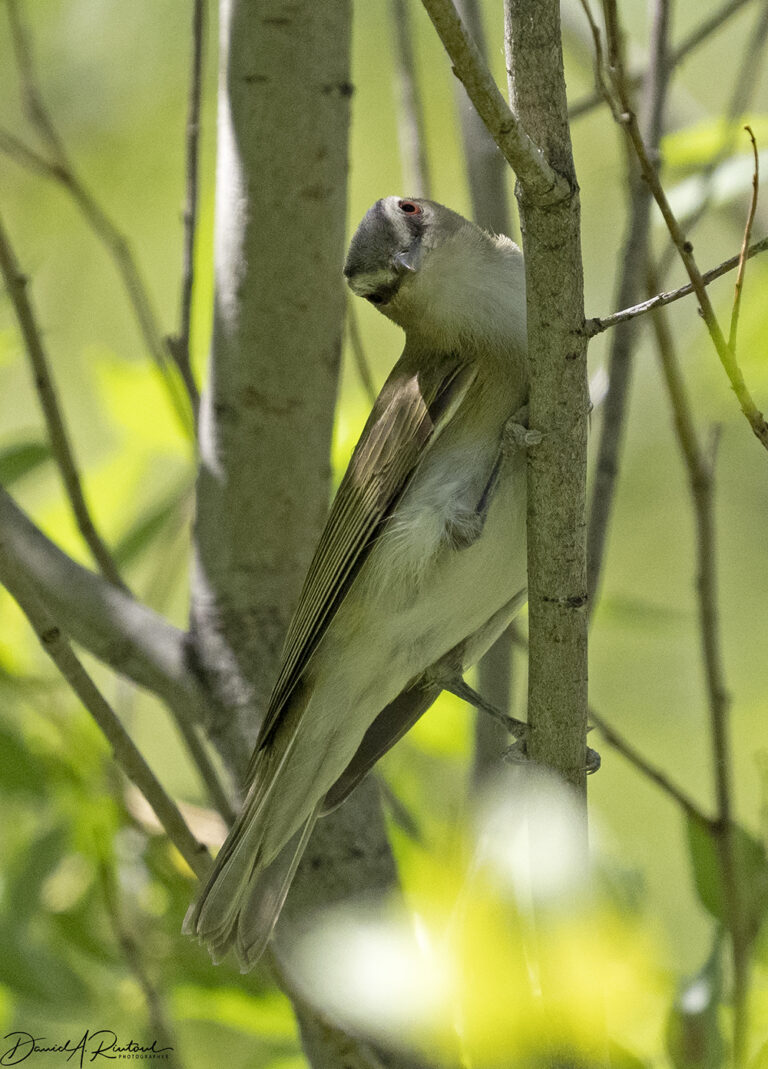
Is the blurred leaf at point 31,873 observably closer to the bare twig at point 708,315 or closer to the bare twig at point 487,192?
the bare twig at point 487,192

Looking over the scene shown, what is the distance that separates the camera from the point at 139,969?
7.49 feet

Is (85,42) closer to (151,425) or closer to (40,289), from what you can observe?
(40,289)

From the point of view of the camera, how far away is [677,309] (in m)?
4.97

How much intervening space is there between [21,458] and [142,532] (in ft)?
1.25

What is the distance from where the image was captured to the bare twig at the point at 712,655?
198 centimetres

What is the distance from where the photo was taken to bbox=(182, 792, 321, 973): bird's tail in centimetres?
221

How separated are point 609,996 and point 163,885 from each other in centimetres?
120

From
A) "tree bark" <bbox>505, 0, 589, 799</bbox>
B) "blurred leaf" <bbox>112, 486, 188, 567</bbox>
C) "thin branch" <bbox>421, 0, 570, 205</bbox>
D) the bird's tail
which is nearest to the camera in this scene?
"thin branch" <bbox>421, 0, 570, 205</bbox>

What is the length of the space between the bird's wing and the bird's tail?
0.14 m

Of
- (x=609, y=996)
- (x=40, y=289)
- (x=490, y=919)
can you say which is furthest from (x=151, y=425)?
(x=40, y=289)

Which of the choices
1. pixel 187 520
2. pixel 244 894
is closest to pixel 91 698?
pixel 244 894

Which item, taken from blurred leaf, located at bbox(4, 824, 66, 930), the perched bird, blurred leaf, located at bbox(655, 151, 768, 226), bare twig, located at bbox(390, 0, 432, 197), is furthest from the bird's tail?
bare twig, located at bbox(390, 0, 432, 197)

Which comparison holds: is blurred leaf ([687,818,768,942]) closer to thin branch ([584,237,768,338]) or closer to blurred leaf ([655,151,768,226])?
thin branch ([584,237,768,338])

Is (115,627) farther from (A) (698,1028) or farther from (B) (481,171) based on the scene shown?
(B) (481,171)
